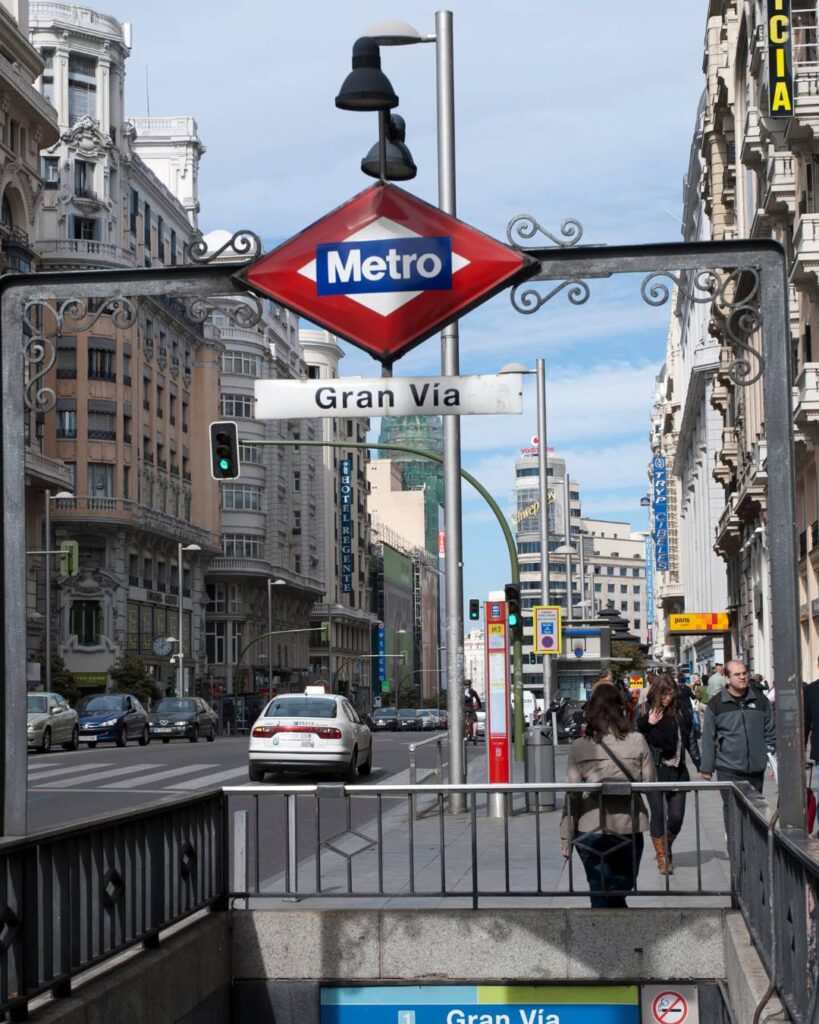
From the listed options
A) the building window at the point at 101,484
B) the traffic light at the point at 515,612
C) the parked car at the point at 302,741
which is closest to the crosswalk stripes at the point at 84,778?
the parked car at the point at 302,741

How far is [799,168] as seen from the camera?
34406 millimetres

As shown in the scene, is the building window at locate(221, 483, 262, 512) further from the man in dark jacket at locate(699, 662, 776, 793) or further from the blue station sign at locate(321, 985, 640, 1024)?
the blue station sign at locate(321, 985, 640, 1024)

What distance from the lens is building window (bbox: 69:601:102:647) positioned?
8138cm

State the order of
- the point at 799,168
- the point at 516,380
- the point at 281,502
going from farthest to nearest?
the point at 281,502 → the point at 799,168 → the point at 516,380

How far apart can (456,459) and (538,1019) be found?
1155cm

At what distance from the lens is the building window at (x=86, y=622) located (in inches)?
3204

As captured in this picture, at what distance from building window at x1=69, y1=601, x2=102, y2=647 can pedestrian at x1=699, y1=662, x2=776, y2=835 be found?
227 ft

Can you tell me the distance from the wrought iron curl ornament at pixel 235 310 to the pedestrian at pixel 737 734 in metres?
6.96

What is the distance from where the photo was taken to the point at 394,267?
8.16m

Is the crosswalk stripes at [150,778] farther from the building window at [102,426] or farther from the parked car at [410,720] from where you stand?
the parked car at [410,720]

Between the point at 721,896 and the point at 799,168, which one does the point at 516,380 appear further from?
the point at 799,168

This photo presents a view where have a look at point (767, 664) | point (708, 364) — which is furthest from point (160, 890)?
point (708, 364)

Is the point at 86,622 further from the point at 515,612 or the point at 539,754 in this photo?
the point at 539,754

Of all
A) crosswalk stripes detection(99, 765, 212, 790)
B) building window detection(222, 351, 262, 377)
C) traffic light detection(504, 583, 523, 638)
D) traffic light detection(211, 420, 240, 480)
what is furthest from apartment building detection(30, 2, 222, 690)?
traffic light detection(504, 583, 523, 638)
